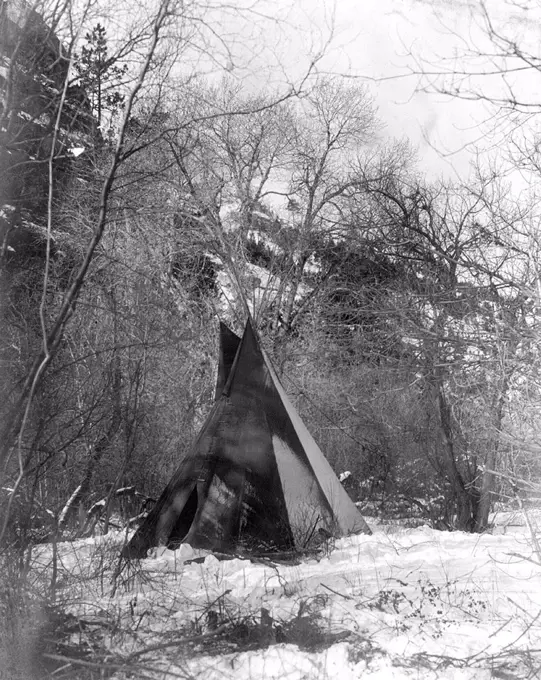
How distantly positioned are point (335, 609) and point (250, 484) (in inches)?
97.9

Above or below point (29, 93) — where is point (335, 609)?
below

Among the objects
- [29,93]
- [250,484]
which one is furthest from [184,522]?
[29,93]

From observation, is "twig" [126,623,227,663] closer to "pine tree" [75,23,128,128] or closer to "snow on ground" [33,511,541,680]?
"snow on ground" [33,511,541,680]

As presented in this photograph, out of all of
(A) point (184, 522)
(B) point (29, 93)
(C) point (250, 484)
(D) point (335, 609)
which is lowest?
(D) point (335, 609)

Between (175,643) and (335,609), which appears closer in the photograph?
(175,643)

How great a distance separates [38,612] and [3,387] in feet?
4.97

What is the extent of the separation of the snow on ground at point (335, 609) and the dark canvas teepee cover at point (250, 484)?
1.24 ft

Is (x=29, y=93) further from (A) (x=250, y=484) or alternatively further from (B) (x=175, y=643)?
(A) (x=250, y=484)

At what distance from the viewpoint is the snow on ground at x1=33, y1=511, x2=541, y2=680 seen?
10.5ft

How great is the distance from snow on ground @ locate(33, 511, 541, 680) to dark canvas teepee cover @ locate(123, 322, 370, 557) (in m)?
0.38

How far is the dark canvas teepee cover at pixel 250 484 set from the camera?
6.46 metres

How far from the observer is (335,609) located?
4.23 m

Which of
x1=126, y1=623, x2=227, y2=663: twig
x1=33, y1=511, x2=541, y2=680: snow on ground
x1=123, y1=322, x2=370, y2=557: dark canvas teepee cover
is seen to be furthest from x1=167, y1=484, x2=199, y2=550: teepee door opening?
x1=126, y1=623, x2=227, y2=663: twig

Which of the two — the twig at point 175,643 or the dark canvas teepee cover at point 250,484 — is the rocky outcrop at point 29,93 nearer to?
the twig at point 175,643
